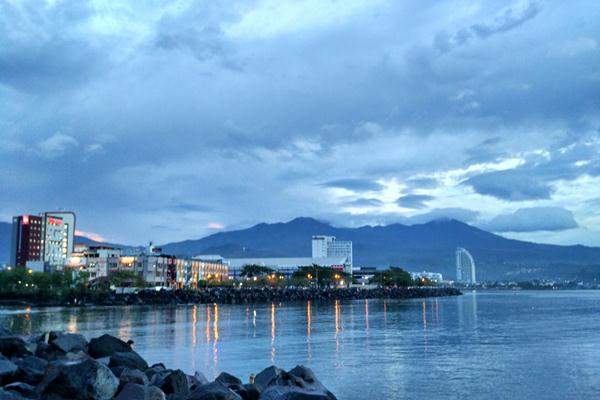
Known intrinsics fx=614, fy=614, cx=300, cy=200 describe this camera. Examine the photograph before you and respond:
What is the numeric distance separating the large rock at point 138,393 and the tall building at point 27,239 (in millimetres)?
194258

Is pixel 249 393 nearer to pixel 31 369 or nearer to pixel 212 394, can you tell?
pixel 212 394

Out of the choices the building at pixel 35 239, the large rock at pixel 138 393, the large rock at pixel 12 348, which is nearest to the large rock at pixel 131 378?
the large rock at pixel 138 393

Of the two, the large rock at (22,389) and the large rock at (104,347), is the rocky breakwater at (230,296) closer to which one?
the large rock at (104,347)

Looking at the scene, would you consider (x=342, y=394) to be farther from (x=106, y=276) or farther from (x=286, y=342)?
(x=106, y=276)

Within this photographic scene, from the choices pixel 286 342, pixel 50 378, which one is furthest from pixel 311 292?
pixel 50 378

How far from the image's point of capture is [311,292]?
152 m

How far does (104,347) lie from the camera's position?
23812mm

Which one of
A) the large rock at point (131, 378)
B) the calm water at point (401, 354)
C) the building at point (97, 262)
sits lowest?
the calm water at point (401, 354)

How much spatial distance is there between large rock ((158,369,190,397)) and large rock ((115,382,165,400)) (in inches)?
58.9

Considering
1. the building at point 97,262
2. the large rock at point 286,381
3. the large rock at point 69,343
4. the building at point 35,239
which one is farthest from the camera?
the building at point 35,239

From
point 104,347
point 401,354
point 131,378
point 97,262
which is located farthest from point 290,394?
point 97,262

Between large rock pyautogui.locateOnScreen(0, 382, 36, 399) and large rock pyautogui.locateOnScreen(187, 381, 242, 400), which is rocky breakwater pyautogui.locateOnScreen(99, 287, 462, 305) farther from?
large rock pyautogui.locateOnScreen(187, 381, 242, 400)

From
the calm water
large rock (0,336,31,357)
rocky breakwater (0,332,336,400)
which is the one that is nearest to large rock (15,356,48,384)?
rocky breakwater (0,332,336,400)

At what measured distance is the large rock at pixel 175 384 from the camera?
57.2 feet
